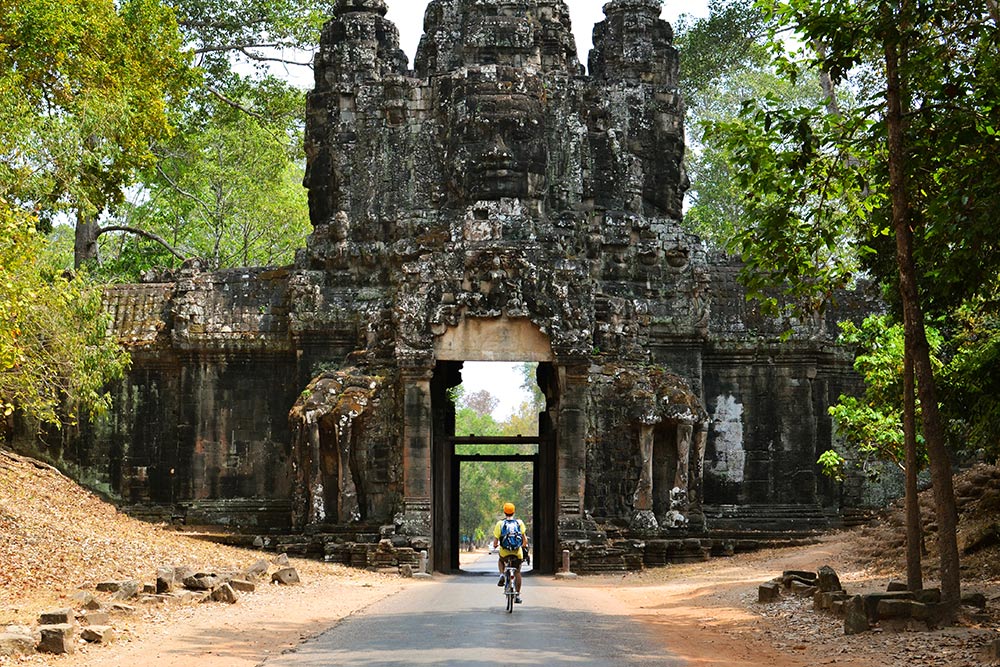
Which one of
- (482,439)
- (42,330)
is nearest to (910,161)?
(42,330)

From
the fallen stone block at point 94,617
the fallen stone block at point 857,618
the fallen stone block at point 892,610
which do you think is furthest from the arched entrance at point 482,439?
the fallen stone block at point 892,610

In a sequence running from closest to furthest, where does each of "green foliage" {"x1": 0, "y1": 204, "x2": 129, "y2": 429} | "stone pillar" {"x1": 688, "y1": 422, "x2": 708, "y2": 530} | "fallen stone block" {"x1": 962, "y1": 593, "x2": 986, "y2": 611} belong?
"fallen stone block" {"x1": 962, "y1": 593, "x2": 986, "y2": 611} < "green foliage" {"x1": 0, "y1": 204, "x2": 129, "y2": 429} < "stone pillar" {"x1": 688, "y1": 422, "x2": 708, "y2": 530}

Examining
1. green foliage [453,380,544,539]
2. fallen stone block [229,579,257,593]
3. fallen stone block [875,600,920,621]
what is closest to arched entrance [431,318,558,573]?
fallen stone block [229,579,257,593]

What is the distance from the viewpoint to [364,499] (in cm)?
2302

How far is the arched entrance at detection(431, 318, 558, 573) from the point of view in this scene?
2259cm

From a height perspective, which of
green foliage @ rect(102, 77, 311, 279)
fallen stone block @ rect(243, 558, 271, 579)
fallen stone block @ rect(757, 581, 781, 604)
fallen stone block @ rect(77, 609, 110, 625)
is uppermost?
green foliage @ rect(102, 77, 311, 279)

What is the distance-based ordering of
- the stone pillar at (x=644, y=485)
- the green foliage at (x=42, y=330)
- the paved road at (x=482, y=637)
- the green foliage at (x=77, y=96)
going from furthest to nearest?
the stone pillar at (x=644, y=485)
the green foliage at (x=77, y=96)
the green foliage at (x=42, y=330)
the paved road at (x=482, y=637)

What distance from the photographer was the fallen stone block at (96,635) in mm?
11727

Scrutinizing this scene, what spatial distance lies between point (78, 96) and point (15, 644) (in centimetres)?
1234

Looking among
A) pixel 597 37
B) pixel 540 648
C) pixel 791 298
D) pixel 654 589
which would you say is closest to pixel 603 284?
pixel 791 298

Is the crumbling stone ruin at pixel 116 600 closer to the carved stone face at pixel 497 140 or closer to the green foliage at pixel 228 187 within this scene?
the carved stone face at pixel 497 140

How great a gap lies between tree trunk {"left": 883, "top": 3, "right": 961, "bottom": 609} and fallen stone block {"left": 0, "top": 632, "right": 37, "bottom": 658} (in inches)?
304

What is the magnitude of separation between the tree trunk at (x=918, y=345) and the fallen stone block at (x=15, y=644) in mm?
7724

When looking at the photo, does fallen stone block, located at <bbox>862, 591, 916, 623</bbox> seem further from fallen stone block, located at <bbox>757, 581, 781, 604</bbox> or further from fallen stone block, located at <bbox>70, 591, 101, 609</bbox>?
fallen stone block, located at <bbox>70, 591, 101, 609</bbox>
